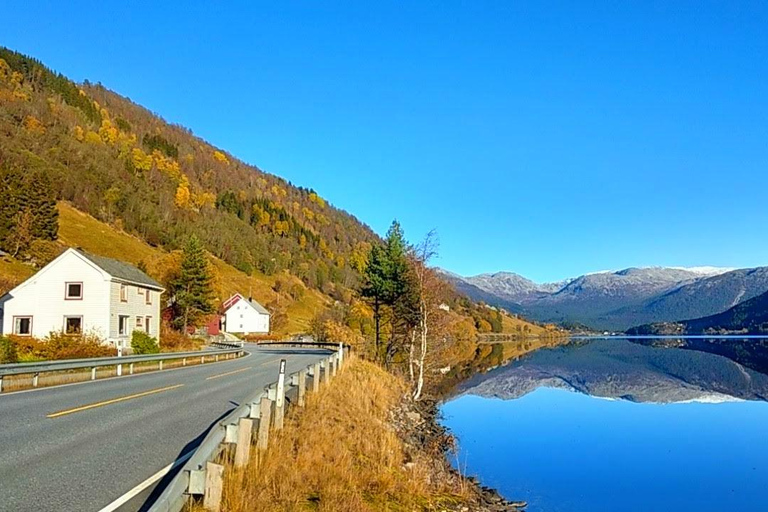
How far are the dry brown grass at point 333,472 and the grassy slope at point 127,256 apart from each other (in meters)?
55.7

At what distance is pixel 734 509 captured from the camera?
17.4m

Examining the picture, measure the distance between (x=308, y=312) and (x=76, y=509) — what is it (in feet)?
416

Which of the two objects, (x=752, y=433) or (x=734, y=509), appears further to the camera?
(x=752, y=433)

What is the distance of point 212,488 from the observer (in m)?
6.25

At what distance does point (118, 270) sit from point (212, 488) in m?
44.7

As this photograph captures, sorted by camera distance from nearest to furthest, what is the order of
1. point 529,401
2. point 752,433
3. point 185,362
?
point 752,433 < point 185,362 < point 529,401

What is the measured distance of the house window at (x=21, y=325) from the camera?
46031 millimetres

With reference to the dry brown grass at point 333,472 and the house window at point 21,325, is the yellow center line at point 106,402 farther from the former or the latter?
the house window at point 21,325

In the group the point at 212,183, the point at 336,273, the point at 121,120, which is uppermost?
the point at 121,120

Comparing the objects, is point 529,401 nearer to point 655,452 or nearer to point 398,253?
point 398,253

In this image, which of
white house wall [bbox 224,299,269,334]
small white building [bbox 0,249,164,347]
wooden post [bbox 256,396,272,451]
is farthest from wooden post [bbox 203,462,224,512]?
white house wall [bbox 224,299,269,334]

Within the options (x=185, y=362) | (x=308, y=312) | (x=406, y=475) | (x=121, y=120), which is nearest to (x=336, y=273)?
(x=308, y=312)

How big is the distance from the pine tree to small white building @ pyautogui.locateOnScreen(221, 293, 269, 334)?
31.7 meters

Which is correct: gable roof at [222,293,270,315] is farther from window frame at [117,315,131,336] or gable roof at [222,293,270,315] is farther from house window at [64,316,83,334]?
house window at [64,316,83,334]
